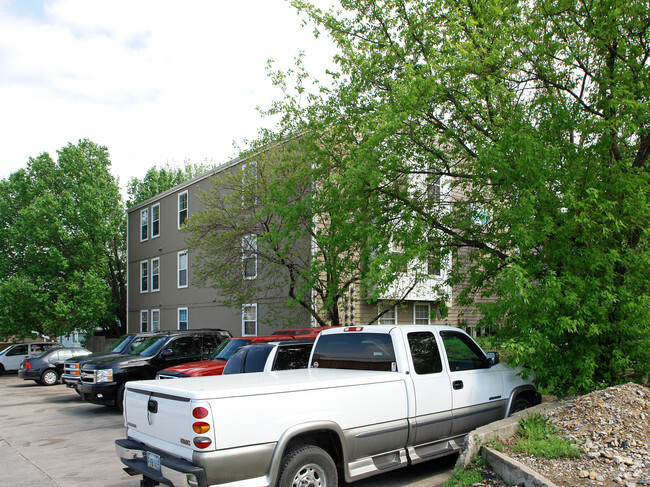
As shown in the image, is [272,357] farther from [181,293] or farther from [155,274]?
[155,274]

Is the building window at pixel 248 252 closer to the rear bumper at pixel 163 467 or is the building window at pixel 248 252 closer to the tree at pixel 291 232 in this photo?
the tree at pixel 291 232

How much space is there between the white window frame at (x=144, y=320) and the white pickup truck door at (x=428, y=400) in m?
25.2

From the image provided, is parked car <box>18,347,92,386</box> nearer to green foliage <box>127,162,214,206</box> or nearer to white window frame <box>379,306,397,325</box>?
white window frame <box>379,306,397,325</box>

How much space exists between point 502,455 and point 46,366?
1936cm

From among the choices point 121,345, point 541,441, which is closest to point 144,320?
point 121,345

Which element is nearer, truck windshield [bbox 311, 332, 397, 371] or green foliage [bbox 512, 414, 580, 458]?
green foliage [bbox 512, 414, 580, 458]

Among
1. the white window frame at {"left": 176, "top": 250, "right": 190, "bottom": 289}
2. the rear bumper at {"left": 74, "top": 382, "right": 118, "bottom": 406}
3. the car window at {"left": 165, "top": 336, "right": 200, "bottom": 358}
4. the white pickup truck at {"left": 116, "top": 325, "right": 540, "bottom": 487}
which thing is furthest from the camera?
the white window frame at {"left": 176, "top": 250, "right": 190, "bottom": 289}

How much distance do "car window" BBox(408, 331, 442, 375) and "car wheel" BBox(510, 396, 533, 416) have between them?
5.88ft

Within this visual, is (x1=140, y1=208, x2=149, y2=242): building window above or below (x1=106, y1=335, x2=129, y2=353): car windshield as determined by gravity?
above

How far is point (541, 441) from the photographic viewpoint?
20.2ft

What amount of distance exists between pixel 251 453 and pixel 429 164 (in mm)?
7819

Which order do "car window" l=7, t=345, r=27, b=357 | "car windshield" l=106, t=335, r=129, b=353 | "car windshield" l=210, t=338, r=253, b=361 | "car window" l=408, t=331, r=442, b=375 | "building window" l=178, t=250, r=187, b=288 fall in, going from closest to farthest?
1. "car window" l=408, t=331, r=442, b=375
2. "car windshield" l=210, t=338, r=253, b=361
3. "car windshield" l=106, t=335, r=129, b=353
4. "car window" l=7, t=345, r=27, b=357
5. "building window" l=178, t=250, r=187, b=288

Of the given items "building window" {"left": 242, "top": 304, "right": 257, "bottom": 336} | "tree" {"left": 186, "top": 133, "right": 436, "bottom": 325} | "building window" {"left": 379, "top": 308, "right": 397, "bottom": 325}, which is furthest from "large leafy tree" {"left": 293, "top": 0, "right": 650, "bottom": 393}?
"building window" {"left": 242, "top": 304, "right": 257, "bottom": 336}

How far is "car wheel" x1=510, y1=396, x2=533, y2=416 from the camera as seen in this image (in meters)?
7.59
